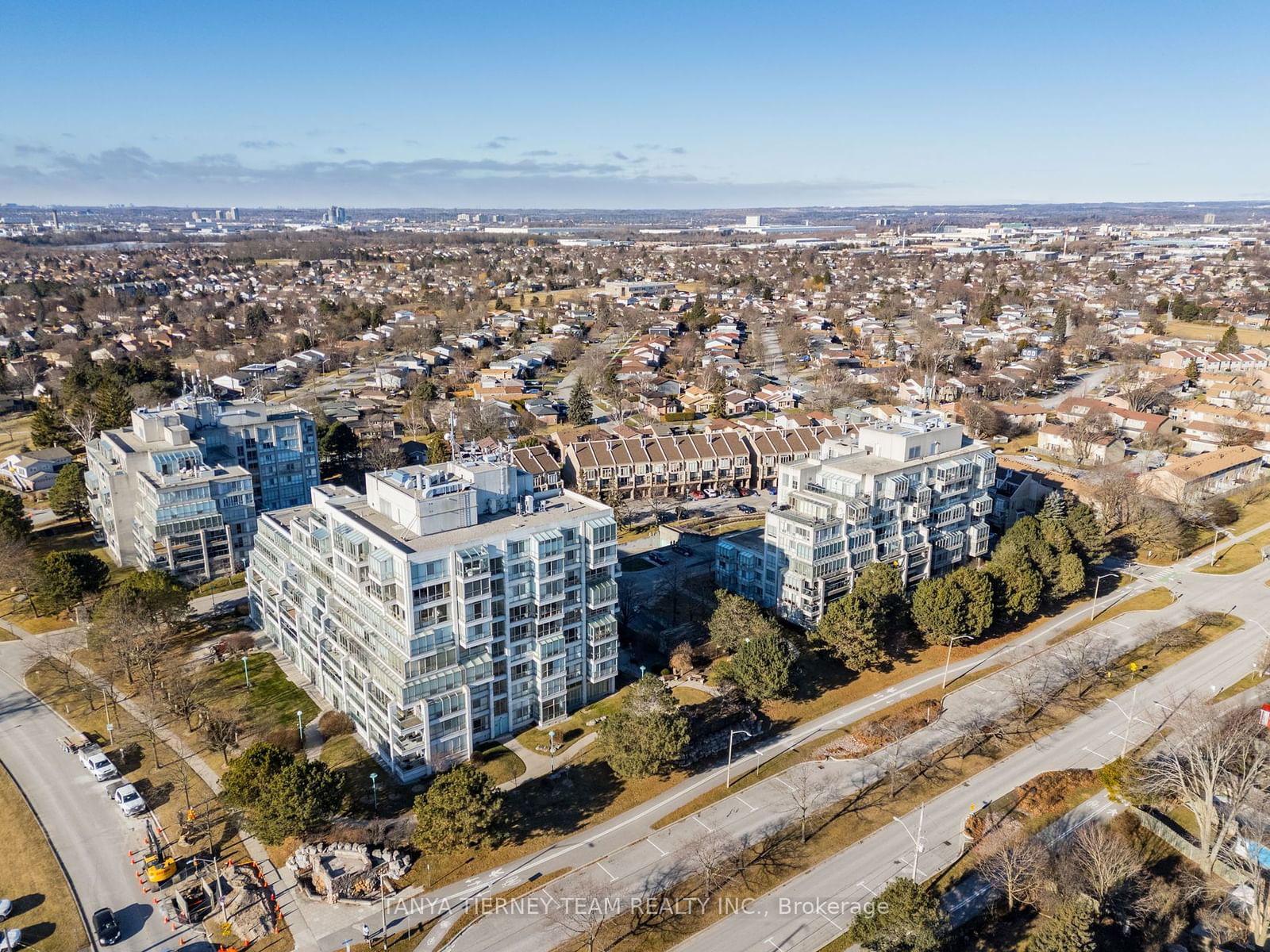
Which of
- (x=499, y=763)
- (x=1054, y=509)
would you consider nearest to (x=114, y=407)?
(x=499, y=763)

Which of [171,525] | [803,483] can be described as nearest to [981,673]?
[803,483]

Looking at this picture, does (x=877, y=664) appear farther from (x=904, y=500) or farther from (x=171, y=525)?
(x=171, y=525)

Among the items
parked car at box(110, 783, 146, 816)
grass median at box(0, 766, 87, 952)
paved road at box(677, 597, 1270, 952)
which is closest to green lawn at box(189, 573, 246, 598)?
grass median at box(0, 766, 87, 952)

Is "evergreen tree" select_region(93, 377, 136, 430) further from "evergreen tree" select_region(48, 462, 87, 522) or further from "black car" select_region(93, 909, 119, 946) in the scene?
"black car" select_region(93, 909, 119, 946)

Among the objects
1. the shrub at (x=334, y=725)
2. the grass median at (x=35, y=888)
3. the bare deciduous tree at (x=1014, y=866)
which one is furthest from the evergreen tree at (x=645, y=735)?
the grass median at (x=35, y=888)

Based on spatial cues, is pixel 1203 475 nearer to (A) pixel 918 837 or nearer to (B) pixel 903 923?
(A) pixel 918 837

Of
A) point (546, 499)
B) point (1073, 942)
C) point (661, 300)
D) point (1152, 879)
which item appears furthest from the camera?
point (661, 300)

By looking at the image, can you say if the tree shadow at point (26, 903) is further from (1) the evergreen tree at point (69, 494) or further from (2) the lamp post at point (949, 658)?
(1) the evergreen tree at point (69, 494)
